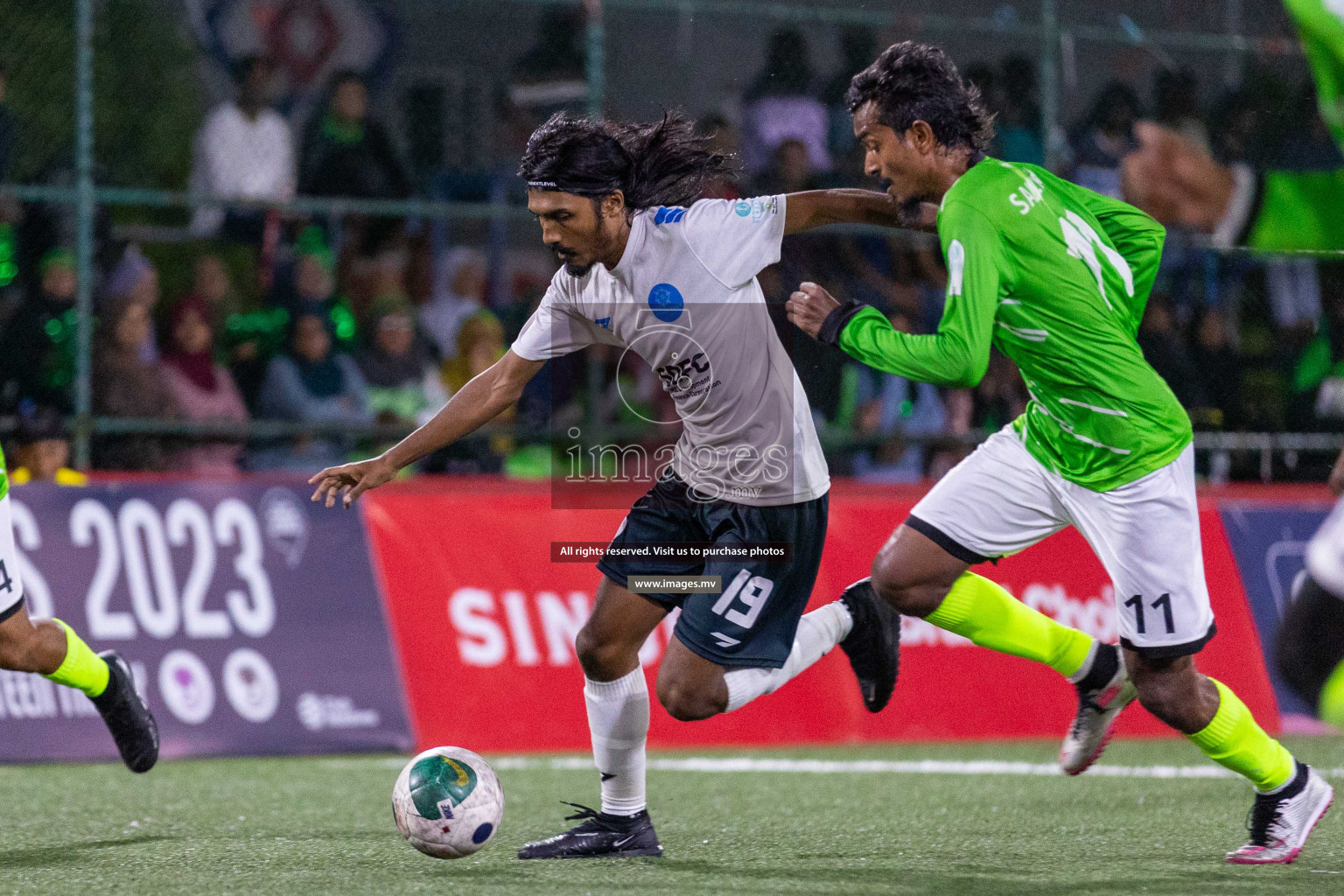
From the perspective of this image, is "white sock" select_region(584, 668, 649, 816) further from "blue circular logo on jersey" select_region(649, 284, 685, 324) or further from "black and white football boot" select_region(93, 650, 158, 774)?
"black and white football boot" select_region(93, 650, 158, 774)

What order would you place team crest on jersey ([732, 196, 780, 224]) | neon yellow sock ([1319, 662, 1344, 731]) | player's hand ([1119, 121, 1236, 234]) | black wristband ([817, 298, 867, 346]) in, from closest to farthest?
neon yellow sock ([1319, 662, 1344, 731])
player's hand ([1119, 121, 1236, 234])
black wristband ([817, 298, 867, 346])
team crest on jersey ([732, 196, 780, 224])

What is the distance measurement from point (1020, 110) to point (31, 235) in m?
5.90

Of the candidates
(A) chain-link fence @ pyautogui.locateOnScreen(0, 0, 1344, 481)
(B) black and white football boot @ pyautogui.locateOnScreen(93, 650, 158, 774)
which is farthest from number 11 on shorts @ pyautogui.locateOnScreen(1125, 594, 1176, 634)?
(A) chain-link fence @ pyautogui.locateOnScreen(0, 0, 1344, 481)

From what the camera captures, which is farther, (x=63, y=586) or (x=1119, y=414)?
(x=63, y=586)

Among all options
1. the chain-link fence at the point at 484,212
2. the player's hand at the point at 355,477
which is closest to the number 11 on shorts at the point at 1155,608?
the player's hand at the point at 355,477

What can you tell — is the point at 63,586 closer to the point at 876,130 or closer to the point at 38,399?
the point at 38,399

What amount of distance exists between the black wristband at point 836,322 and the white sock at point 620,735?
129 cm

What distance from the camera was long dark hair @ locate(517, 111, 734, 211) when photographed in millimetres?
4871

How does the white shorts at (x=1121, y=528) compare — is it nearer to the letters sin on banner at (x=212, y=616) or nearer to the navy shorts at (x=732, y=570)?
the navy shorts at (x=732, y=570)

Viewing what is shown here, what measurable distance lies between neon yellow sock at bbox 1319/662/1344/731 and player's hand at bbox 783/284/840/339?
66.2 inches

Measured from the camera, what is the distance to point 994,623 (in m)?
5.57

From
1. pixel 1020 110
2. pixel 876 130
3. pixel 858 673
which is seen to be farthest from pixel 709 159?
pixel 1020 110

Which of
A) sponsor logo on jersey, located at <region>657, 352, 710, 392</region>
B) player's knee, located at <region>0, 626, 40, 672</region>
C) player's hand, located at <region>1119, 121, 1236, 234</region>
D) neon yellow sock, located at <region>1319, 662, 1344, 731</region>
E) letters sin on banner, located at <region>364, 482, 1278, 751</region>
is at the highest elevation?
player's hand, located at <region>1119, 121, 1236, 234</region>

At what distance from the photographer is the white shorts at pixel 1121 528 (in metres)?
4.94
